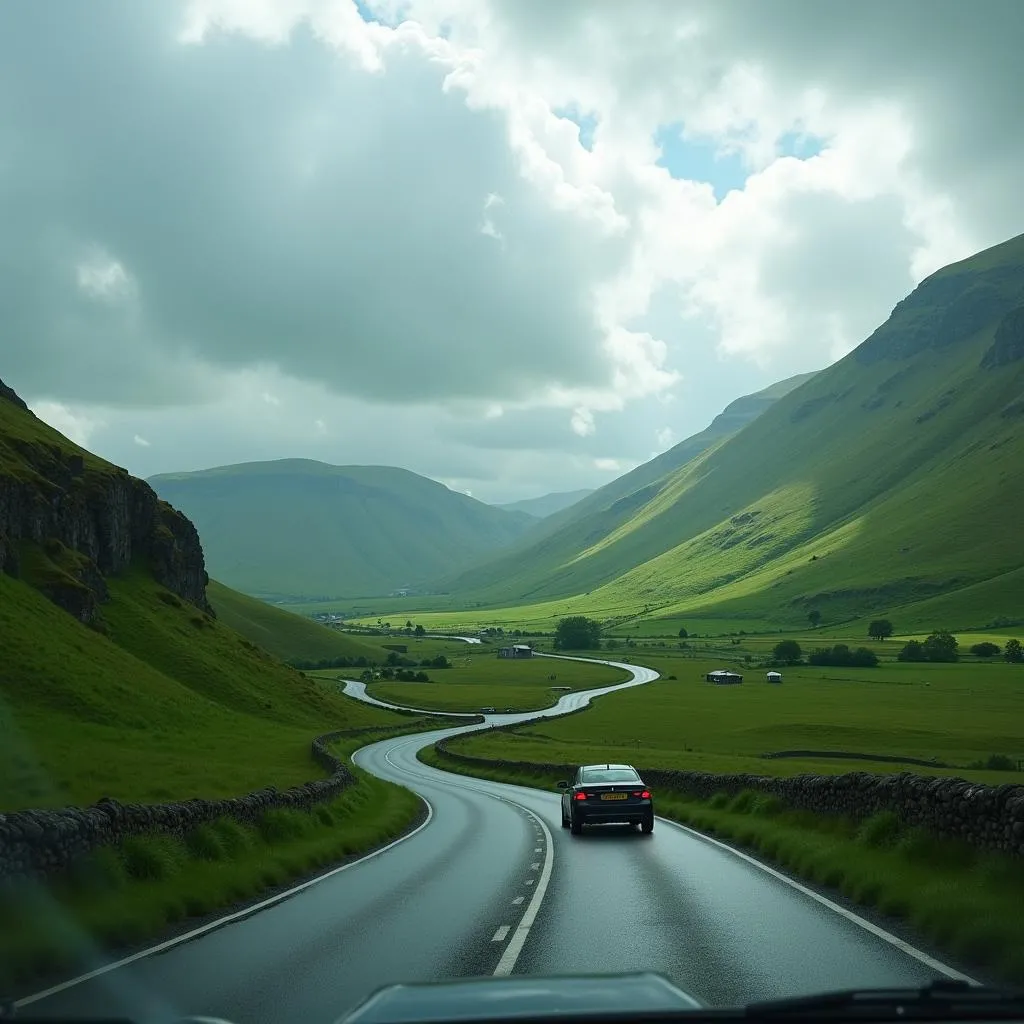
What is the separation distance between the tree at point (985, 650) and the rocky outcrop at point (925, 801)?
164000 mm

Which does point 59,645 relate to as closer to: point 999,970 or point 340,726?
point 340,726

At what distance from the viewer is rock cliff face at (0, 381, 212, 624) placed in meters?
85.2

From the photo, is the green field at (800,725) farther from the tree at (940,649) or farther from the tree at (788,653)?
the tree at (788,653)

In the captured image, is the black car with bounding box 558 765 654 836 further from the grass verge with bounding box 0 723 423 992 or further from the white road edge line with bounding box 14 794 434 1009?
the white road edge line with bounding box 14 794 434 1009

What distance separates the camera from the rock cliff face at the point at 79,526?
85.2 meters

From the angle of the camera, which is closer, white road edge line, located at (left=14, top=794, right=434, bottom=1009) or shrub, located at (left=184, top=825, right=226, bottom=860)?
white road edge line, located at (left=14, top=794, right=434, bottom=1009)

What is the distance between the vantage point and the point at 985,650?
181 meters

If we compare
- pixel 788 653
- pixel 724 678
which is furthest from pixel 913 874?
pixel 788 653

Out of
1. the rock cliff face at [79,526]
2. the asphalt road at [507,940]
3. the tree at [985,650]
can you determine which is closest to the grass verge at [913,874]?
the asphalt road at [507,940]

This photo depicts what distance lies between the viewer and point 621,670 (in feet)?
636

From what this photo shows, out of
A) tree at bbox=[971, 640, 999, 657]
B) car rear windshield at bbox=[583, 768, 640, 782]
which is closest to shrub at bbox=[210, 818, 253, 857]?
car rear windshield at bbox=[583, 768, 640, 782]

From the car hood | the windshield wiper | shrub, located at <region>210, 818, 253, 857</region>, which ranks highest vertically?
the car hood

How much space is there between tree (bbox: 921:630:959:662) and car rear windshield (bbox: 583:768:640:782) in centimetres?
16118

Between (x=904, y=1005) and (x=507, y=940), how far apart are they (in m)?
8.34
